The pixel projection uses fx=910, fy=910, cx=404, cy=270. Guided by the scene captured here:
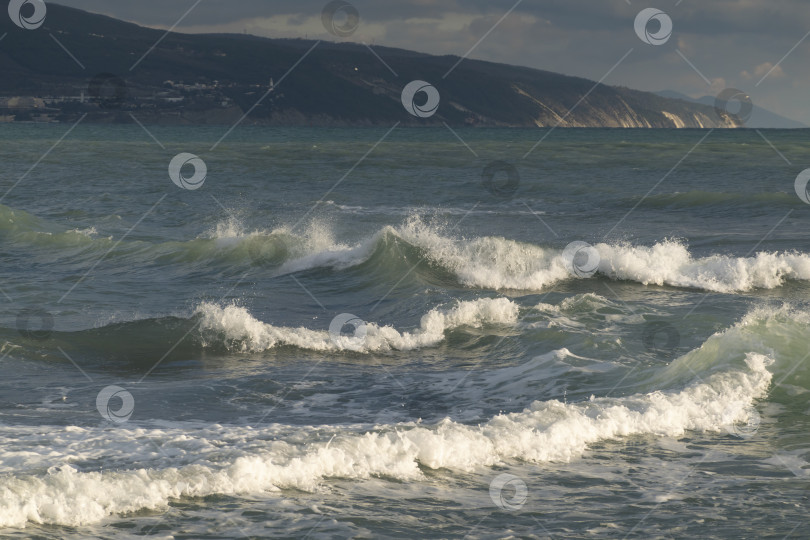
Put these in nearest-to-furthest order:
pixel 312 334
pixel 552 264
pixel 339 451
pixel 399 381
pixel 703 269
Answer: pixel 339 451 → pixel 399 381 → pixel 312 334 → pixel 703 269 → pixel 552 264

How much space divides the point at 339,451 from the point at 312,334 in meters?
5.14

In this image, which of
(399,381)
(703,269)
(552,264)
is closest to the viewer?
(399,381)

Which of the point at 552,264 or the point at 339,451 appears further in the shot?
the point at 552,264

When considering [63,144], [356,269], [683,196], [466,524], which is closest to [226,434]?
[466,524]

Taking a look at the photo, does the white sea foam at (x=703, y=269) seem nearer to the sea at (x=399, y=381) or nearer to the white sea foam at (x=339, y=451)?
the sea at (x=399, y=381)

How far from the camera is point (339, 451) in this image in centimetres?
727

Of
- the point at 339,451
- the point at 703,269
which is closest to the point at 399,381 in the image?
the point at 339,451

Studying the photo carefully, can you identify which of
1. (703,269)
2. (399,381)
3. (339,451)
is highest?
(703,269)

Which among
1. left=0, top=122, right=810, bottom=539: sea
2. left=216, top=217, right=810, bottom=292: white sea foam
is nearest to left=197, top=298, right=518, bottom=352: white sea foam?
left=0, top=122, right=810, bottom=539: sea

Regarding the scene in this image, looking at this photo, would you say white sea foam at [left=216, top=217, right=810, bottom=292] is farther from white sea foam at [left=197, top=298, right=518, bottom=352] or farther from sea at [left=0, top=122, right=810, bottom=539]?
white sea foam at [left=197, top=298, right=518, bottom=352]

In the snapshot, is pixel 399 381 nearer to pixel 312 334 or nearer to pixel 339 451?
pixel 312 334

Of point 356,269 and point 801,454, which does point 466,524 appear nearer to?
point 801,454

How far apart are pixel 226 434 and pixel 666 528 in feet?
12.4

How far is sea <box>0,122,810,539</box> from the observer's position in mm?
6398
